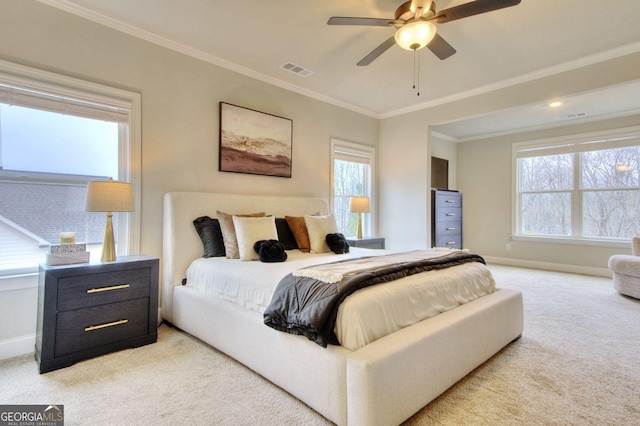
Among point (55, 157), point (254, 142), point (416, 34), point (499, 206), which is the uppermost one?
point (416, 34)

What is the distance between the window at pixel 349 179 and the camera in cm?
492

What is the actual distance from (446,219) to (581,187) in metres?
2.35

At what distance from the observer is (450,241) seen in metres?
5.74

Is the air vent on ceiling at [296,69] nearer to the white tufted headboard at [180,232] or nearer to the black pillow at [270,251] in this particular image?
the white tufted headboard at [180,232]

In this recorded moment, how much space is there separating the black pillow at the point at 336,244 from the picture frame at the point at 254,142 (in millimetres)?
1219

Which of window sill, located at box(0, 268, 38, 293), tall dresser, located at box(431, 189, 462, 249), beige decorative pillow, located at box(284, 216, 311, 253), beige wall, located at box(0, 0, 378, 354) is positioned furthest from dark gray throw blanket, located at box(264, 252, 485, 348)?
tall dresser, located at box(431, 189, 462, 249)

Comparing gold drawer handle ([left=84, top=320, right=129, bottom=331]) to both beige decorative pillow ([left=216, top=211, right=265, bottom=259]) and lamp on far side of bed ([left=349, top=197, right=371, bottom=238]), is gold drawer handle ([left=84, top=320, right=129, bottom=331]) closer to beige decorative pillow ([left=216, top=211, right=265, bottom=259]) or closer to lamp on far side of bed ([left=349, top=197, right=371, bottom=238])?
beige decorative pillow ([left=216, top=211, right=265, bottom=259])

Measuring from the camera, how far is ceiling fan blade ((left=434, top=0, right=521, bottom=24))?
1945 mm

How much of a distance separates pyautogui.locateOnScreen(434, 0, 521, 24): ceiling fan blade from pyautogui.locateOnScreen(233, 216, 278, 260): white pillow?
2.16 meters

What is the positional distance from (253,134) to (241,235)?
146 centimetres

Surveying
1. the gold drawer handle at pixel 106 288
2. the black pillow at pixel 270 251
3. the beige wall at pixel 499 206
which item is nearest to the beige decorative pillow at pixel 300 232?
the black pillow at pixel 270 251

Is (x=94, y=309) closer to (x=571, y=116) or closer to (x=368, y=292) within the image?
(x=368, y=292)

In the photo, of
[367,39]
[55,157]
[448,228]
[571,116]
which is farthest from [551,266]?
[55,157]

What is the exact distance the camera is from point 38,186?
254 centimetres
